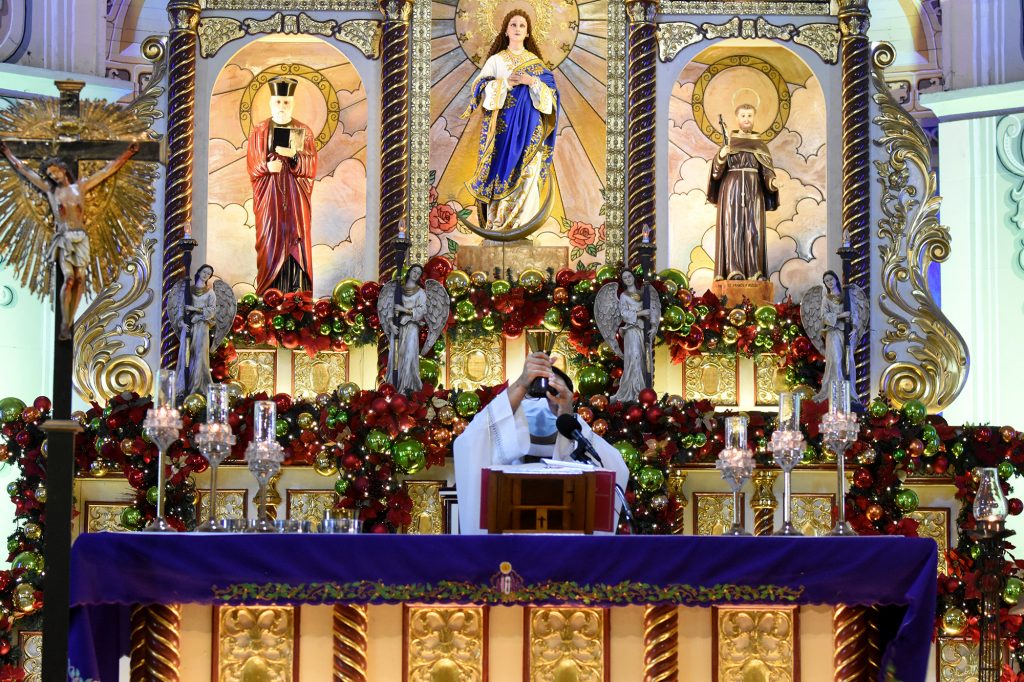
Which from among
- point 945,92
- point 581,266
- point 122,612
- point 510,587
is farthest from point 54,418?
point 945,92

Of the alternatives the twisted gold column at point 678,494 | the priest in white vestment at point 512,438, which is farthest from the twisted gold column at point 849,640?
the twisted gold column at point 678,494

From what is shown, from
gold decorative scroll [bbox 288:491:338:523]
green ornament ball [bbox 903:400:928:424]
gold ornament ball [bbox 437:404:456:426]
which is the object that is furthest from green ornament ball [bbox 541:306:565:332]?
green ornament ball [bbox 903:400:928:424]

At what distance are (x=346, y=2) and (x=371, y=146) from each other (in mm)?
1045

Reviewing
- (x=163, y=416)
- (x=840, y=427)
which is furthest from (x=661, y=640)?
(x=163, y=416)

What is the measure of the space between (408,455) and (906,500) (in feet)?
9.43

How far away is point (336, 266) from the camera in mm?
11164

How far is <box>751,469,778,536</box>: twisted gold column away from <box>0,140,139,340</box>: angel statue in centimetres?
494

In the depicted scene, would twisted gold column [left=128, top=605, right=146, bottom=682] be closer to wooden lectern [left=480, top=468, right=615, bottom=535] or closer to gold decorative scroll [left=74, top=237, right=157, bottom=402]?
wooden lectern [left=480, top=468, right=615, bottom=535]

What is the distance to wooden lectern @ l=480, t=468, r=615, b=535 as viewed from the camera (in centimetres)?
595

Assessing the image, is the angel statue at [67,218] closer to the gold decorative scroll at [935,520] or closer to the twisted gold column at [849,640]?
the twisted gold column at [849,640]

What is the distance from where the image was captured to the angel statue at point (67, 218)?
19.9ft

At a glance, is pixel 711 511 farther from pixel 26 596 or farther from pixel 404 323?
pixel 26 596

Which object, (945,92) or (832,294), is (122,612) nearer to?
(832,294)

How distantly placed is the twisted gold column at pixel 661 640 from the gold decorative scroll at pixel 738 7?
21.2 feet
